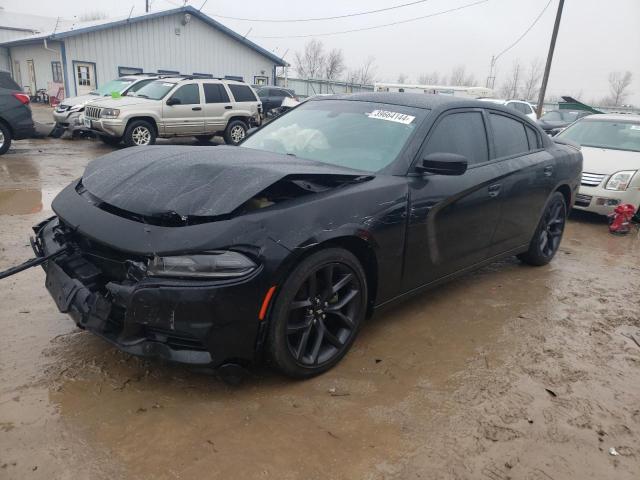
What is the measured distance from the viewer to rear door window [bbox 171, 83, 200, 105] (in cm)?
1244

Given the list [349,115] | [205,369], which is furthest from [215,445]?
[349,115]

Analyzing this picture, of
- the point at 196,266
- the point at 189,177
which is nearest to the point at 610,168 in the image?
the point at 189,177

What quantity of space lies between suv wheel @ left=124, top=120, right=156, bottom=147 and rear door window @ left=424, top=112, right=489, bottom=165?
9559mm

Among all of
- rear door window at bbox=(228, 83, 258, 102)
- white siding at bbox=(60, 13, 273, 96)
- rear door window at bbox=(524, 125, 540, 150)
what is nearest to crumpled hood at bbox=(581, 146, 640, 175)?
rear door window at bbox=(524, 125, 540, 150)

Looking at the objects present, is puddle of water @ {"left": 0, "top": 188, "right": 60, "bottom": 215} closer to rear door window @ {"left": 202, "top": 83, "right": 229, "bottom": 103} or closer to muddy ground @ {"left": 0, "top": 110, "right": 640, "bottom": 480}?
muddy ground @ {"left": 0, "top": 110, "right": 640, "bottom": 480}

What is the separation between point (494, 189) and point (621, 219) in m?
4.11

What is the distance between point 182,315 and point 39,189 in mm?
6595

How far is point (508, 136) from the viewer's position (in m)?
4.34

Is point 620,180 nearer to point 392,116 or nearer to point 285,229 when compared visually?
point 392,116

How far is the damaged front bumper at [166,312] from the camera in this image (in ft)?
7.61

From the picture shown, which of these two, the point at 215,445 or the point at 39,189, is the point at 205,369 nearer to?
the point at 215,445

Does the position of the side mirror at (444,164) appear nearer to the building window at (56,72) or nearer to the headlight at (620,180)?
the headlight at (620,180)

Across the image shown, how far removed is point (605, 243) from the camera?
6.44 meters

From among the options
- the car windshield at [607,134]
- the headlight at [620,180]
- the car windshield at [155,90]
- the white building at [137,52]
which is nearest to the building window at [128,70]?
the white building at [137,52]
